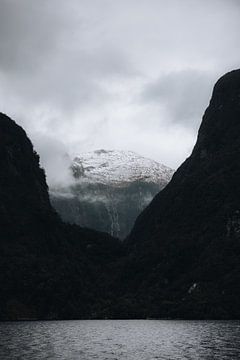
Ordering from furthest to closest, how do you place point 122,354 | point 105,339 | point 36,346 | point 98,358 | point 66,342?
point 105,339 < point 66,342 < point 36,346 < point 122,354 < point 98,358

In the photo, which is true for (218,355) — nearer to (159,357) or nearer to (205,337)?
(159,357)

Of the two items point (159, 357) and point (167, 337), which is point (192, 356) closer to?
point (159, 357)

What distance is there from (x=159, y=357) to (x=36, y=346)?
2911cm

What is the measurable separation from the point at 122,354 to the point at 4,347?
23.2 meters

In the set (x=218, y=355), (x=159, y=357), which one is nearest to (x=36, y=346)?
(x=159, y=357)

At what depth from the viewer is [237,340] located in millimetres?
143750

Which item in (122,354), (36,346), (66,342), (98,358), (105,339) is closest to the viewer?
(98,358)

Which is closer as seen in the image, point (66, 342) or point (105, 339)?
point (66, 342)

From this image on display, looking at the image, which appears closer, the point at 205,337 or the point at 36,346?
the point at 36,346

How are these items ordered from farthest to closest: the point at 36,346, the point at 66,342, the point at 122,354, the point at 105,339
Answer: the point at 105,339
the point at 66,342
the point at 36,346
the point at 122,354

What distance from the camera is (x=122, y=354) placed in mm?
117250

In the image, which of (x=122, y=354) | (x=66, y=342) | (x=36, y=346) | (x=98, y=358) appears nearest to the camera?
(x=98, y=358)

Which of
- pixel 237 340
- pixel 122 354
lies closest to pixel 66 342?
pixel 122 354

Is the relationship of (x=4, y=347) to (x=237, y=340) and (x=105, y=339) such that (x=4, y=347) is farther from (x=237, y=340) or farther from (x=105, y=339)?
(x=237, y=340)
